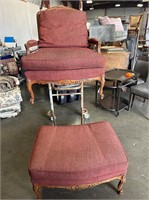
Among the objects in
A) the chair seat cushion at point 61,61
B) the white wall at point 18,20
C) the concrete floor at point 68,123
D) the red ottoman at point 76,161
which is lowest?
the concrete floor at point 68,123

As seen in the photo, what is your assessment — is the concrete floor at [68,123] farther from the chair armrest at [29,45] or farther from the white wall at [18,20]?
the white wall at [18,20]

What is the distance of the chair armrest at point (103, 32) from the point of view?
2896 mm

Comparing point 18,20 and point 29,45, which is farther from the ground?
point 18,20

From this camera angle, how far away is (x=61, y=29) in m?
1.83

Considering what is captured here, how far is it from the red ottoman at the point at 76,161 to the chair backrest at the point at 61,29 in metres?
1.16

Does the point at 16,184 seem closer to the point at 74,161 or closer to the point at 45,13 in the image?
the point at 74,161

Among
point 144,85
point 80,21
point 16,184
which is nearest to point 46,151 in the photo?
point 16,184

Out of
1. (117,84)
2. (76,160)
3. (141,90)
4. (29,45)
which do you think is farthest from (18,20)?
(76,160)

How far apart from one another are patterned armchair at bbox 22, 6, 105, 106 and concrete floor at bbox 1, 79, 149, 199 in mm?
618

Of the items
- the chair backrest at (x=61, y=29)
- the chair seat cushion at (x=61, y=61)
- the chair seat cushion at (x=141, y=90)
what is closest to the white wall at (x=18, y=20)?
the chair backrest at (x=61, y=29)

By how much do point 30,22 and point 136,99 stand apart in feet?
12.7

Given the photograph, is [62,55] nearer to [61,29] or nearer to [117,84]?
[61,29]

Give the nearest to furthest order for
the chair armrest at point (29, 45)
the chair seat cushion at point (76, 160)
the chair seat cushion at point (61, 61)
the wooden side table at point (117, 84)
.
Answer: the chair seat cushion at point (76, 160), the chair seat cushion at point (61, 61), the chair armrest at point (29, 45), the wooden side table at point (117, 84)

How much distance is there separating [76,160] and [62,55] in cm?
92
